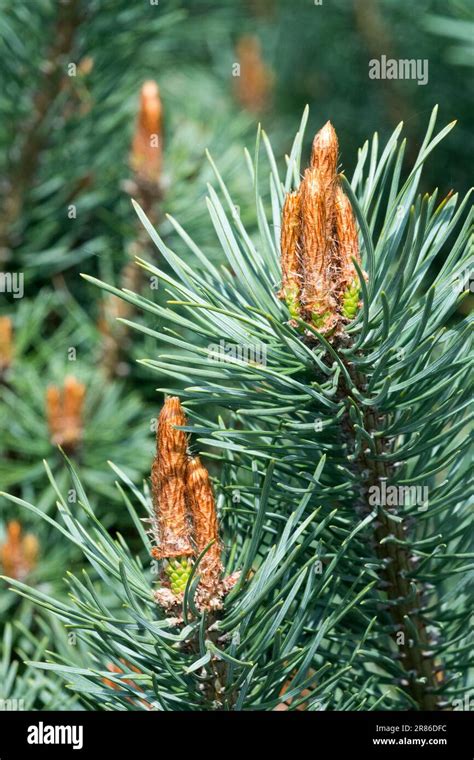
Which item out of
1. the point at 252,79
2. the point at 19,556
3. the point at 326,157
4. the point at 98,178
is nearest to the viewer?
the point at 326,157

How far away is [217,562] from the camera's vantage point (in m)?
0.34

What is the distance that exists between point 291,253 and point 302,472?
93 mm

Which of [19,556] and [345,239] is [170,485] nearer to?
[345,239]

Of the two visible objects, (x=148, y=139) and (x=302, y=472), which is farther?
(x=148, y=139)

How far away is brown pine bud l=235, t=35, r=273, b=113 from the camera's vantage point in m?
0.83

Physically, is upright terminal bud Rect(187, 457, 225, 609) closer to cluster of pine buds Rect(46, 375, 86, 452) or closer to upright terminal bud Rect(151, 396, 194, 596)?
upright terminal bud Rect(151, 396, 194, 596)

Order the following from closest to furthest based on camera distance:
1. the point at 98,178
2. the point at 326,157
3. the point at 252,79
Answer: the point at 326,157 < the point at 98,178 < the point at 252,79

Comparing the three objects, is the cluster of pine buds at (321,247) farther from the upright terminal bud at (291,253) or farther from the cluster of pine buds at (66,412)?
the cluster of pine buds at (66,412)

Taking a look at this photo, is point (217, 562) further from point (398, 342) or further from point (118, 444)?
point (118, 444)

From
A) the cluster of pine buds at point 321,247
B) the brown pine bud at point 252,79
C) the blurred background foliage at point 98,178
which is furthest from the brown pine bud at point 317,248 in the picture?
the brown pine bud at point 252,79

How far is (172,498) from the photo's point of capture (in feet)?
1.08

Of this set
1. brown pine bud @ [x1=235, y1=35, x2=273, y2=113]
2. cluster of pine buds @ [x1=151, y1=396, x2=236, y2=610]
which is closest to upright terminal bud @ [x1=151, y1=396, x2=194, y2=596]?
cluster of pine buds @ [x1=151, y1=396, x2=236, y2=610]

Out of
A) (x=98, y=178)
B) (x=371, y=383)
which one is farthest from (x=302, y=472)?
(x=98, y=178)
